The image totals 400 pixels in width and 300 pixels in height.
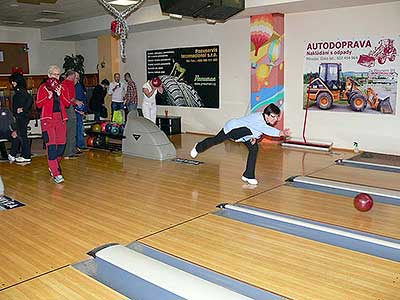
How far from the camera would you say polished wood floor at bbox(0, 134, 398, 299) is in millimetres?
2920

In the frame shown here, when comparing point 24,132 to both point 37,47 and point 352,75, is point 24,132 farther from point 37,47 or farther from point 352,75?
point 37,47

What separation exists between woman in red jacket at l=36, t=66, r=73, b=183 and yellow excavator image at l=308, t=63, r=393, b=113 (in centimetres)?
428

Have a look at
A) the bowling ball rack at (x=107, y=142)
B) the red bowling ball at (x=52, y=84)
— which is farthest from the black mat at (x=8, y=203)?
the bowling ball rack at (x=107, y=142)

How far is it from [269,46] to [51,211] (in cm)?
506

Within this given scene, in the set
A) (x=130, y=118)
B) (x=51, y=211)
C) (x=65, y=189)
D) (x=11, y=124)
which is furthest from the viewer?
(x=130, y=118)

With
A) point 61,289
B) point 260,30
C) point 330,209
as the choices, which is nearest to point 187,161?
point 330,209

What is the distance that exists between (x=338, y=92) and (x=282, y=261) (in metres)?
4.86

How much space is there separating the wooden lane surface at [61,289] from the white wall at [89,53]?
10.0m

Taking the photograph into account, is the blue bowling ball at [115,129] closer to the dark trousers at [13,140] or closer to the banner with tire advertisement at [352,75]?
the dark trousers at [13,140]

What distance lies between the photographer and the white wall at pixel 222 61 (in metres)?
8.19

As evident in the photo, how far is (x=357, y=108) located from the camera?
6824 mm

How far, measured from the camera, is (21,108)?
19.0 ft

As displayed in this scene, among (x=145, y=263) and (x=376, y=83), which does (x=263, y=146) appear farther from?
(x=145, y=263)

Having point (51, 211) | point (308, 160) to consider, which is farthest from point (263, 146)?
point (51, 211)
